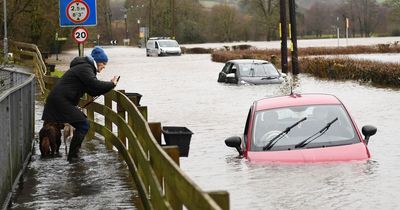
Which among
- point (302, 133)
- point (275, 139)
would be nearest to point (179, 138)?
point (275, 139)

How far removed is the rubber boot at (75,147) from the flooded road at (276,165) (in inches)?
68.5

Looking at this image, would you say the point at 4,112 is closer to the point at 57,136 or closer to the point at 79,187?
the point at 79,187

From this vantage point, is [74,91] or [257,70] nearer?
[74,91]

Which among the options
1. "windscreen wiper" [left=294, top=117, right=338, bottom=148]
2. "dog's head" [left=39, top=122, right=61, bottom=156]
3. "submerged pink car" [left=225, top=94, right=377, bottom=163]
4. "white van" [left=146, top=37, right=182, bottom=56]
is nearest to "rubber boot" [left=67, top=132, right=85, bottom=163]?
"dog's head" [left=39, top=122, right=61, bottom=156]

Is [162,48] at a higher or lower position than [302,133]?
higher

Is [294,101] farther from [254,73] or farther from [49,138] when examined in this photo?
[254,73]

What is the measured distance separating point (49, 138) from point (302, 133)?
12.4 feet

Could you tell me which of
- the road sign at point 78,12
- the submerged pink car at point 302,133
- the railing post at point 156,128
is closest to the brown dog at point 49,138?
the submerged pink car at point 302,133

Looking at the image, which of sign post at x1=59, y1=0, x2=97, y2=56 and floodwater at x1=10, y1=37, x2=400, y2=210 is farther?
sign post at x1=59, y1=0, x2=97, y2=56

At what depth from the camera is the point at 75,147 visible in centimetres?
1237

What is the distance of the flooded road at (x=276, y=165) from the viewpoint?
10469 millimetres

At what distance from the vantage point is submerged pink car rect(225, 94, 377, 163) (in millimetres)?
11273

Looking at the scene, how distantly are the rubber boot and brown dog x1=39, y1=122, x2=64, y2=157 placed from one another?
0.50 metres

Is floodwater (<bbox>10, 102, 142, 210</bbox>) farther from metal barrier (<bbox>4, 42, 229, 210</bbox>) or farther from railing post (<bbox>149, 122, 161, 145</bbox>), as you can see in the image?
railing post (<bbox>149, 122, 161, 145</bbox>)
